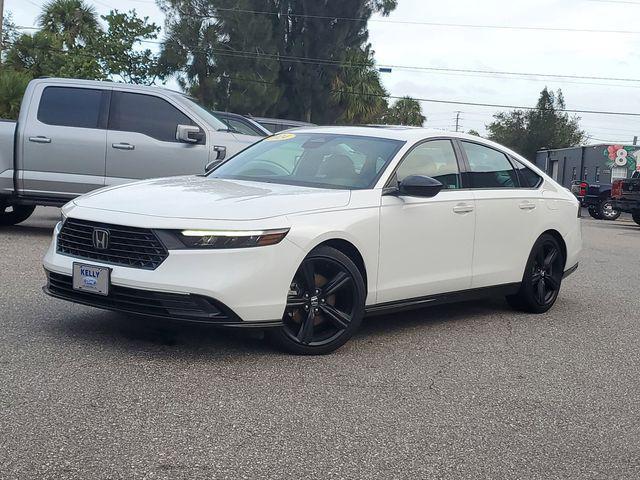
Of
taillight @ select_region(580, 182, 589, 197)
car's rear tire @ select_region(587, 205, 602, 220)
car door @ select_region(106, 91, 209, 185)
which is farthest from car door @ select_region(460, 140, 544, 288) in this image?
taillight @ select_region(580, 182, 589, 197)

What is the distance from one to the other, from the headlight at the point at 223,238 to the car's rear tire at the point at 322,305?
43 cm

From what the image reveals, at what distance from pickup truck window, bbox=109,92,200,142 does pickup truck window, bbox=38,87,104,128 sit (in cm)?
21

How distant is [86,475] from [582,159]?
44317 mm

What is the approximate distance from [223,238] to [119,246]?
0.66 m

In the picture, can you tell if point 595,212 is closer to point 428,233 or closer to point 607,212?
point 607,212

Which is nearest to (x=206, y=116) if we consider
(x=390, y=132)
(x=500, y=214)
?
(x=390, y=132)

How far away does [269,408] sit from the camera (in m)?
4.71

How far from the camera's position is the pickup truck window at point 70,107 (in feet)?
36.4

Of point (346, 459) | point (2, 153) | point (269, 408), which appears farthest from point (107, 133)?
point (346, 459)

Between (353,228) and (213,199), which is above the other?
(213,199)

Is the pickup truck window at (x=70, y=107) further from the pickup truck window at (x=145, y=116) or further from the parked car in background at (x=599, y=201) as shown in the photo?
the parked car in background at (x=599, y=201)

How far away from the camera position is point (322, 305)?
5785 millimetres

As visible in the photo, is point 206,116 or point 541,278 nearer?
point 541,278

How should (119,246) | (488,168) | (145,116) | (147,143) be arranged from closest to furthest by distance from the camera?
1. (119,246)
2. (488,168)
3. (147,143)
4. (145,116)
